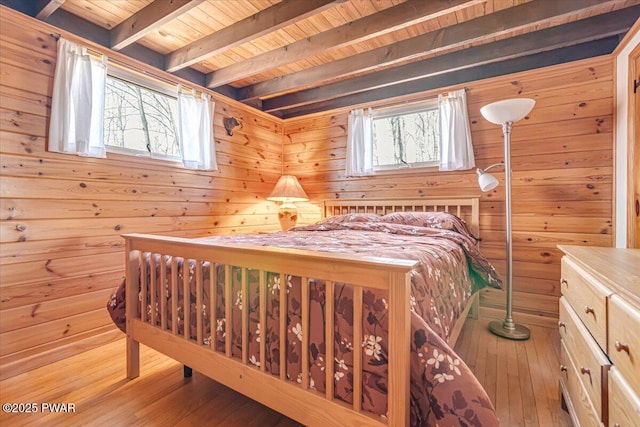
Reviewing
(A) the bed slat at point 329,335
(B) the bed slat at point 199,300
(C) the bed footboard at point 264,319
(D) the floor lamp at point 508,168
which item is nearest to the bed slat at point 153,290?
(C) the bed footboard at point 264,319

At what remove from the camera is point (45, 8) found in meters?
1.69

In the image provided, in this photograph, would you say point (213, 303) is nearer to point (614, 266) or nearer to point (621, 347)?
point (621, 347)

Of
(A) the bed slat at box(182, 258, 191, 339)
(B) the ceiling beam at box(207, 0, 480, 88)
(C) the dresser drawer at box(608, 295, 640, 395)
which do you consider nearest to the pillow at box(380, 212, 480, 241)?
(B) the ceiling beam at box(207, 0, 480, 88)

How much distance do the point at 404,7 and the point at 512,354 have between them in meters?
2.29

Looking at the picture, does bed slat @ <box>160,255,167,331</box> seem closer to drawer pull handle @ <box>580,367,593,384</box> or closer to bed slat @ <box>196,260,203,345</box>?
bed slat @ <box>196,260,203,345</box>

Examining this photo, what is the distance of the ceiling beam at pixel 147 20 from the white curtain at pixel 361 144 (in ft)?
5.89

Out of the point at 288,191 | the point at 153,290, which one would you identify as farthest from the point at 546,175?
the point at 153,290

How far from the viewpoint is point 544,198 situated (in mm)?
2299

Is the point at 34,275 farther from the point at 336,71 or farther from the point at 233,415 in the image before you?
the point at 336,71

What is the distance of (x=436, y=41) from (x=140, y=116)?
237 cm

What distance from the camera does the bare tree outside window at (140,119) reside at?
2.17m

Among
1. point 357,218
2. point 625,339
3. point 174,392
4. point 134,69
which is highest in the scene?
point 134,69

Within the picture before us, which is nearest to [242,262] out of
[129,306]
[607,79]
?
[129,306]

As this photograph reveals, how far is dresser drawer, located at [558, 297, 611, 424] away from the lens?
2.61 ft
